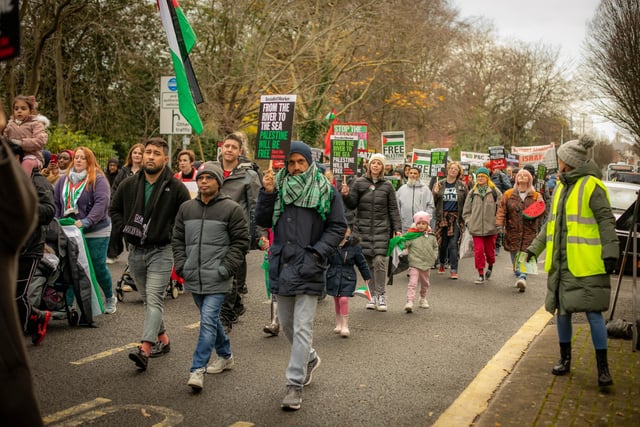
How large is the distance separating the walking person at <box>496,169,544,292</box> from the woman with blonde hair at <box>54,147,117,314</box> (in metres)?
6.21

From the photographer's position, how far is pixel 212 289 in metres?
6.04

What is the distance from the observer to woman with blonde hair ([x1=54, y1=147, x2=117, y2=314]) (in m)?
8.76

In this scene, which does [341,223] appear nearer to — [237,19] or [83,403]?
[83,403]

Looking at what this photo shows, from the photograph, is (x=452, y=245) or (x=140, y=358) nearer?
(x=140, y=358)

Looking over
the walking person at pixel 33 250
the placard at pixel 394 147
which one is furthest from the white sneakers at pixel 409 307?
the placard at pixel 394 147

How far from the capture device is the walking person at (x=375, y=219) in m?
9.77

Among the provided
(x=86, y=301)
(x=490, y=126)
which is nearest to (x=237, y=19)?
(x=86, y=301)

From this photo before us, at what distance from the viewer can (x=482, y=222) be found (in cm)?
1252

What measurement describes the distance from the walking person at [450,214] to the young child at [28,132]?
7.55m

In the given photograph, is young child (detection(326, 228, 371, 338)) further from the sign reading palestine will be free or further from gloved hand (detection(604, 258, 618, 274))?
gloved hand (detection(604, 258, 618, 274))

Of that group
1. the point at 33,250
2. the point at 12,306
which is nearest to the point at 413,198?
the point at 33,250

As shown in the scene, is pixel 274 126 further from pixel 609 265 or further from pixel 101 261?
pixel 609 265

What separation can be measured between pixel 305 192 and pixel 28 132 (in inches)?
120

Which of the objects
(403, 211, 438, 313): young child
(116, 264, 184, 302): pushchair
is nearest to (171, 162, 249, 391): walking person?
(116, 264, 184, 302): pushchair
